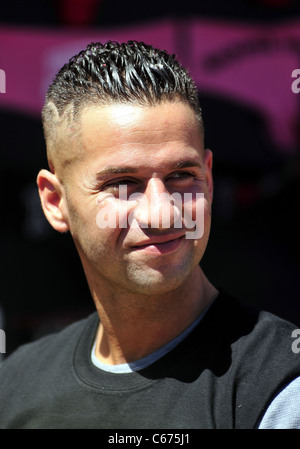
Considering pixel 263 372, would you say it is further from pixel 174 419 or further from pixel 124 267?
pixel 124 267

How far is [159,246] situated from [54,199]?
0.42 meters

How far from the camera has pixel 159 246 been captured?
1523mm

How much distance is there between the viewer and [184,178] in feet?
5.15

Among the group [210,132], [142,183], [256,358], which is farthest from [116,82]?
[210,132]

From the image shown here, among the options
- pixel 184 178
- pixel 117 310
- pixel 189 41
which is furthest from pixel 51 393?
pixel 189 41

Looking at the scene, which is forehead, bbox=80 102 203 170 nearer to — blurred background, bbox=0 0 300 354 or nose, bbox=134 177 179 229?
nose, bbox=134 177 179 229

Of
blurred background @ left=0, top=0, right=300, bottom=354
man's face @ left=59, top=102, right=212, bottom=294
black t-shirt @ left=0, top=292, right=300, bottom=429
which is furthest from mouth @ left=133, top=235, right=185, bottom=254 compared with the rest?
blurred background @ left=0, top=0, right=300, bottom=354

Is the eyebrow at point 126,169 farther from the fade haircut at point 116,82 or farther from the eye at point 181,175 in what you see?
the fade haircut at point 116,82

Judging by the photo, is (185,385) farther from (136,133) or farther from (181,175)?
(136,133)

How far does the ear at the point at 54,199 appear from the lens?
175 cm

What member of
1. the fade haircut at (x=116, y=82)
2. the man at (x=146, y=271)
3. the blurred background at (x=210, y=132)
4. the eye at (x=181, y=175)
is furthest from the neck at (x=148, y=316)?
the blurred background at (x=210, y=132)

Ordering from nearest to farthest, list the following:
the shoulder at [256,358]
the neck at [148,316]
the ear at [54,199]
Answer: the shoulder at [256,358]
the neck at [148,316]
the ear at [54,199]

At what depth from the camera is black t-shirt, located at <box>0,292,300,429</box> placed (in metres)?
1.45
